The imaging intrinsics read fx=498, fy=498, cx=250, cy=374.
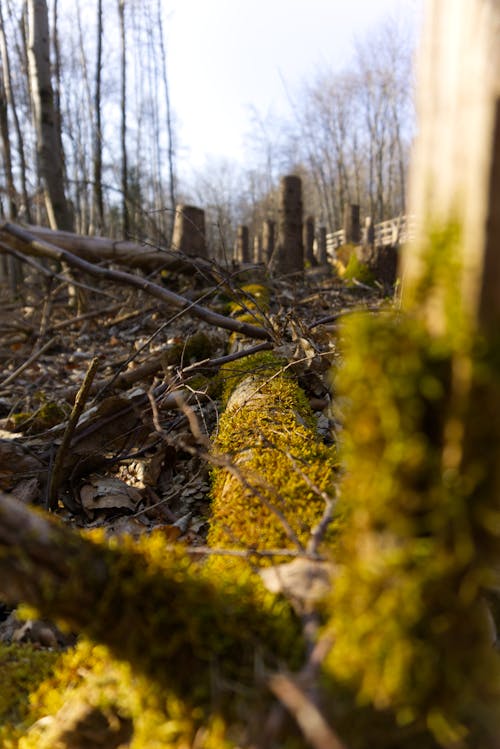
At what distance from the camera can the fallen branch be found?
3965 millimetres

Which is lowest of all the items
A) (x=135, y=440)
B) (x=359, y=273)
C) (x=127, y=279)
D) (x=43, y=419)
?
(x=135, y=440)

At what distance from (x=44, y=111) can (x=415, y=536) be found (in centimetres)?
993

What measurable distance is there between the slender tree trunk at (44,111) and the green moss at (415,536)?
8997 millimetres

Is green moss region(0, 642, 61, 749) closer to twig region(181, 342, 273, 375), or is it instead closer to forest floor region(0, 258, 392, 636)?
forest floor region(0, 258, 392, 636)

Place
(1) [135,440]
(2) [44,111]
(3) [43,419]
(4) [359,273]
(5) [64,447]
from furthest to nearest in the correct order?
(4) [359,273]
(2) [44,111]
(3) [43,419]
(1) [135,440]
(5) [64,447]

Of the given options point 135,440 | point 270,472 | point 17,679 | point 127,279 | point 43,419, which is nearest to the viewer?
point 17,679

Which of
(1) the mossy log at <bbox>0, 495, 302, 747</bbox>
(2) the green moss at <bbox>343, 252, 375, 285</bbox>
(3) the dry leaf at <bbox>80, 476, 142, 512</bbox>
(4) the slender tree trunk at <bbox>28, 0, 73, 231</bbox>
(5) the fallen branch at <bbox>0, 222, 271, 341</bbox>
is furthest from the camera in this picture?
(2) the green moss at <bbox>343, 252, 375, 285</bbox>

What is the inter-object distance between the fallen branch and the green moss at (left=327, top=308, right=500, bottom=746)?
9.32ft

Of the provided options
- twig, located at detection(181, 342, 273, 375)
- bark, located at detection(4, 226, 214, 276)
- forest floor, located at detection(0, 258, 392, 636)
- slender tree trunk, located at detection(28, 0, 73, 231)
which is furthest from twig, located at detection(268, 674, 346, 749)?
slender tree trunk, located at detection(28, 0, 73, 231)

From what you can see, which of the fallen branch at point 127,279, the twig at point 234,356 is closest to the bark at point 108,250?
the fallen branch at point 127,279

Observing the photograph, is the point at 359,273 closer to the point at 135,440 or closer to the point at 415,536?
the point at 135,440

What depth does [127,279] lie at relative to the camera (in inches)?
Answer: 198

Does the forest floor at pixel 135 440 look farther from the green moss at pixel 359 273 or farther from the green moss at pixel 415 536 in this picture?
the green moss at pixel 359 273

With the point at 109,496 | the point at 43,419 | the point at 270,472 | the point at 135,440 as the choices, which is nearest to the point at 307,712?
the point at 270,472
